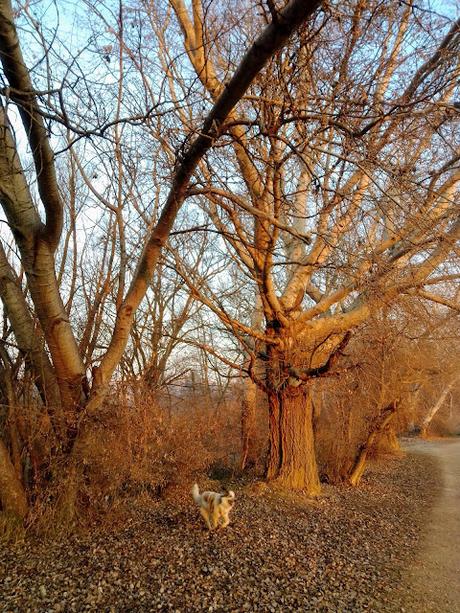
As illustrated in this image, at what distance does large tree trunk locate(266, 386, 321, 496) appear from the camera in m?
8.32

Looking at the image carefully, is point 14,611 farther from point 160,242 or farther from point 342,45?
point 342,45

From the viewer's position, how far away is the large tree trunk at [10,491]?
4.65 meters

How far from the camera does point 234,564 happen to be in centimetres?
464

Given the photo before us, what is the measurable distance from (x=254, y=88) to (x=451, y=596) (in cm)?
643

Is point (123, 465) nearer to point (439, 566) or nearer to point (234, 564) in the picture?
point (234, 564)

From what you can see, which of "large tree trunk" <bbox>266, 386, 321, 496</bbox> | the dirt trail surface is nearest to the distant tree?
"large tree trunk" <bbox>266, 386, 321, 496</bbox>

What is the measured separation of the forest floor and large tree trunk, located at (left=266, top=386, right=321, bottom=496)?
0.92m

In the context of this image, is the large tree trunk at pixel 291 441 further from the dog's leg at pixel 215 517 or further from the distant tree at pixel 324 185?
the dog's leg at pixel 215 517

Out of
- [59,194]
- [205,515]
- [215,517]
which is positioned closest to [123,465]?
[205,515]

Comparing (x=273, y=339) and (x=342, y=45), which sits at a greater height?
(x=342, y=45)

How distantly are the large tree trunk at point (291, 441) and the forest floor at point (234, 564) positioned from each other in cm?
92

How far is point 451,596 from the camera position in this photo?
475cm

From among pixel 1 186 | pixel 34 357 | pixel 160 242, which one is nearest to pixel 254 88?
pixel 160 242

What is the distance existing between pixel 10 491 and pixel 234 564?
255cm
